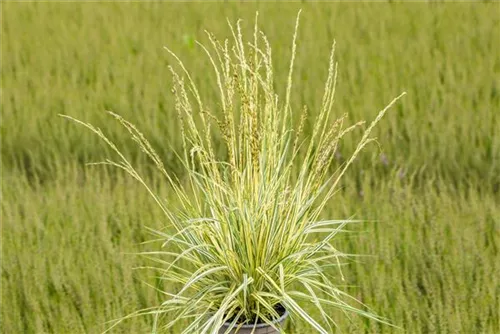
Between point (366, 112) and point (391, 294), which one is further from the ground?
point (366, 112)

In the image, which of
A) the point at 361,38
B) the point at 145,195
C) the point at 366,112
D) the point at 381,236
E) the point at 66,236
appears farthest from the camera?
the point at 361,38

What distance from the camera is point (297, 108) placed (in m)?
3.61

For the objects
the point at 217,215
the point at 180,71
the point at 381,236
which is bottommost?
the point at 381,236

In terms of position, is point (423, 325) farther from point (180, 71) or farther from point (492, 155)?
point (180, 71)

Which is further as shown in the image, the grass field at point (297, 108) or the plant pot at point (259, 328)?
the grass field at point (297, 108)

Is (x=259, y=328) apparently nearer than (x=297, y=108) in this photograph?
Yes

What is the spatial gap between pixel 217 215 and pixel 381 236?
0.89 meters

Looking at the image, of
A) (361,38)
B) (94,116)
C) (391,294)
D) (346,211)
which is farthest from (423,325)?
(361,38)

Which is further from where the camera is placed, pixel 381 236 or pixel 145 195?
pixel 145 195

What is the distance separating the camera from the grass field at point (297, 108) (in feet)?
8.05

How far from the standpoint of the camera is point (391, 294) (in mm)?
2420

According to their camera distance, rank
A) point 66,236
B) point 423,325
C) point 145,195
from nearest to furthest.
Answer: point 423,325 → point 66,236 → point 145,195

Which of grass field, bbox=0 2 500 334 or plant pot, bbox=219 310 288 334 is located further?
grass field, bbox=0 2 500 334

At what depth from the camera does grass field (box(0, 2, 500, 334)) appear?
2455mm
